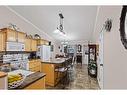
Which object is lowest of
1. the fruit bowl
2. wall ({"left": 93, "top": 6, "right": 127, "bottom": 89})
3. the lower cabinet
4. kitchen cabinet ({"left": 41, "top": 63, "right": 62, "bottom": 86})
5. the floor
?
the floor

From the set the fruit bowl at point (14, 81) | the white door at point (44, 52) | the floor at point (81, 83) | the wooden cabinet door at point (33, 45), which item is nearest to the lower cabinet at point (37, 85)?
the fruit bowl at point (14, 81)

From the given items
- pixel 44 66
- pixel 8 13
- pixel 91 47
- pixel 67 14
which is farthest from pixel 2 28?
pixel 91 47

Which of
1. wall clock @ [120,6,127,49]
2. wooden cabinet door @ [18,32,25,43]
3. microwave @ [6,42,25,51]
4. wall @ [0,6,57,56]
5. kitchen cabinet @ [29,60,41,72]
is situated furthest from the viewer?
kitchen cabinet @ [29,60,41,72]

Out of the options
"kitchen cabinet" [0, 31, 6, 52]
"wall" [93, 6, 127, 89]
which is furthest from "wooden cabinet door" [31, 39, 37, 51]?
"wall" [93, 6, 127, 89]

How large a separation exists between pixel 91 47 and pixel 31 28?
11.1 ft

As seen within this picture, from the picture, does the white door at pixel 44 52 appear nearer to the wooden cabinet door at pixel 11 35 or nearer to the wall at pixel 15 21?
the wall at pixel 15 21

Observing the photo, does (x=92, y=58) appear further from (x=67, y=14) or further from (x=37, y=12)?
(x=37, y=12)

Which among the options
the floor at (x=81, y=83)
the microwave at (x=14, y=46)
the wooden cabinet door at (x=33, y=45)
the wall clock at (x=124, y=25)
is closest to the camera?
the wall clock at (x=124, y=25)

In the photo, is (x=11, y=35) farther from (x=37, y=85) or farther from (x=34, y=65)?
(x=37, y=85)

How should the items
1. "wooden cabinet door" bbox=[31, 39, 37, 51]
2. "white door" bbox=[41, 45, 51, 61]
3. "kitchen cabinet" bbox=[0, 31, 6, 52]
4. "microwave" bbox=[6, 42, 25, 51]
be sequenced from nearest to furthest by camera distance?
"kitchen cabinet" bbox=[0, 31, 6, 52] → "microwave" bbox=[6, 42, 25, 51] → "wooden cabinet door" bbox=[31, 39, 37, 51] → "white door" bbox=[41, 45, 51, 61]

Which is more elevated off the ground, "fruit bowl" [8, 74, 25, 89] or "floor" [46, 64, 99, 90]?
"fruit bowl" [8, 74, 25, 89]

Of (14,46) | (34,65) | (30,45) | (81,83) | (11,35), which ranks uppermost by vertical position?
(11,35)

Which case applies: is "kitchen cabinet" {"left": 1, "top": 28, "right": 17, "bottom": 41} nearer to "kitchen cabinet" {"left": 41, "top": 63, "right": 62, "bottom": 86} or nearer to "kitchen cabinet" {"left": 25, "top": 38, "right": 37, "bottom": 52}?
"kitchen cabinet" {"left": 25, "top": 38, "right": 37, "bottom": 52}

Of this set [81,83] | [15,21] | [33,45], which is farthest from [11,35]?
[81,83]
